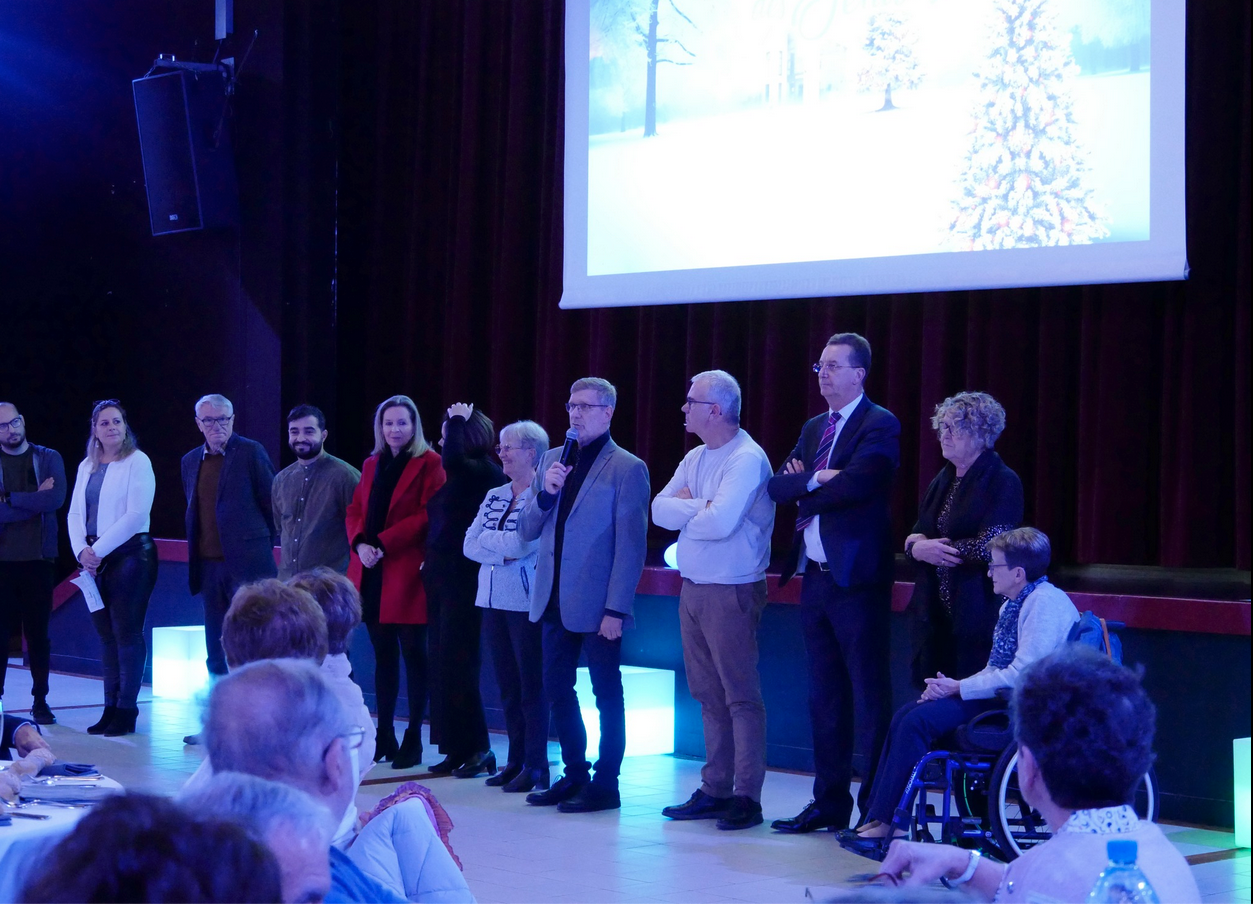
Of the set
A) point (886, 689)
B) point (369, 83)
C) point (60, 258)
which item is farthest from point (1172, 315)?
point (60, 258)

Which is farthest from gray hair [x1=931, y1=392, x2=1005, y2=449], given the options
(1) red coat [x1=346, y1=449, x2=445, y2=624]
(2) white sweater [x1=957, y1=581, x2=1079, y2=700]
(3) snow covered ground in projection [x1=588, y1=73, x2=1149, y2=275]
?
(1) red coat [x1=346, y1=449, x2=445, y2=624]

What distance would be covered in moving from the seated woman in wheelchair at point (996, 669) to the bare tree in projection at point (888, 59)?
2440mm

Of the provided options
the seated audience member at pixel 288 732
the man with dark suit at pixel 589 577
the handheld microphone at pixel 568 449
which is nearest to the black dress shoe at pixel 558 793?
the man with dark suit at pixel 589 577

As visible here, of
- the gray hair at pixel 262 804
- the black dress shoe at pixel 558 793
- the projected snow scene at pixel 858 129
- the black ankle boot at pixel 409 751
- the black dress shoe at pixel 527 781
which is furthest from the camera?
the black ankle boot at pixel 409 751

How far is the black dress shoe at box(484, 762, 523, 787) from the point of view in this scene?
5293 mm

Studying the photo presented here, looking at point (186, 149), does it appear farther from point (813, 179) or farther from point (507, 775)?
point (507, 775)

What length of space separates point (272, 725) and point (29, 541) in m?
5.69

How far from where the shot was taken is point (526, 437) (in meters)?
5.30

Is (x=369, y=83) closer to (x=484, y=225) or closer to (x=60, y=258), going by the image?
(x=484, y=225)

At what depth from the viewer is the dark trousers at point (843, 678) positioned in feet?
14.5

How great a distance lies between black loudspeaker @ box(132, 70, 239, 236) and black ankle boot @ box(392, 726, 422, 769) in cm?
378

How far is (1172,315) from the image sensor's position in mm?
5484

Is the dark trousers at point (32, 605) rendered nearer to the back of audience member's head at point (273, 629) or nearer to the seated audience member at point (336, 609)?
the seated audience member at point (336, 609)

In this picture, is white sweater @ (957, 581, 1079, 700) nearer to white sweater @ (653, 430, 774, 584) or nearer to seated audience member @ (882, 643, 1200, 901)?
white sweater @ (653, 430, 774, 584)
